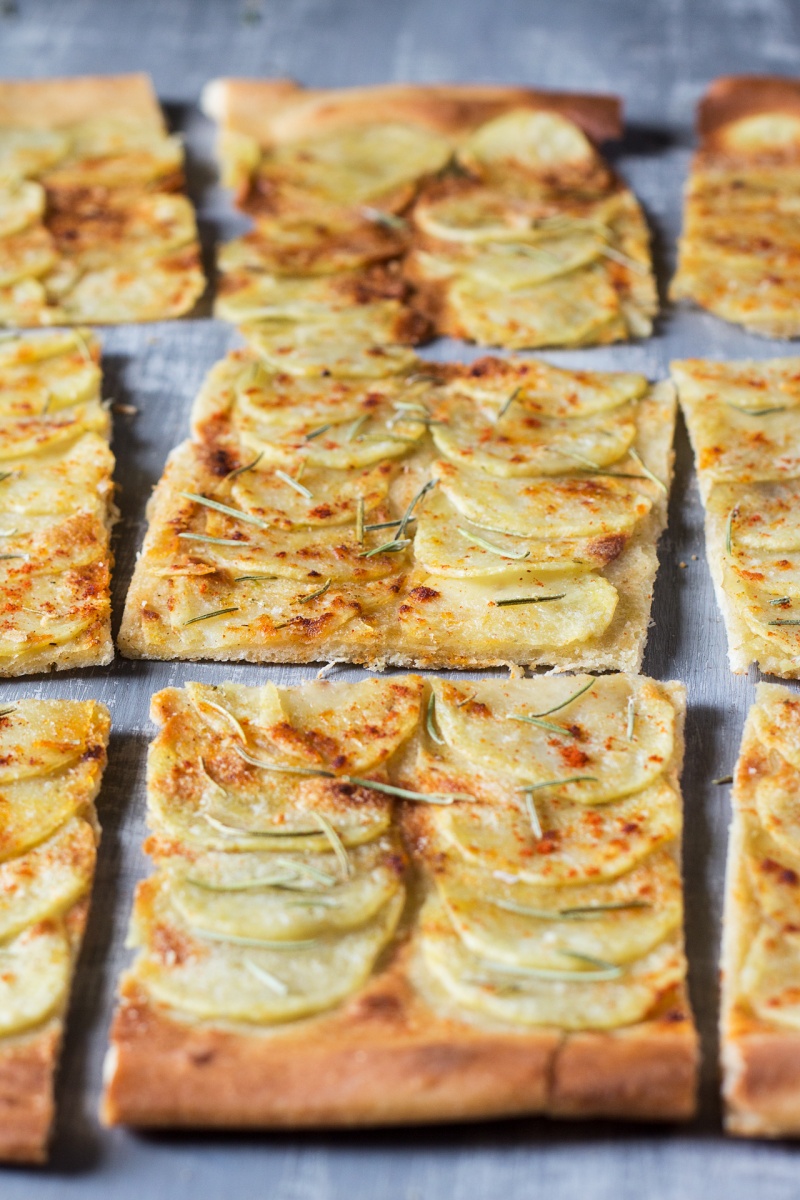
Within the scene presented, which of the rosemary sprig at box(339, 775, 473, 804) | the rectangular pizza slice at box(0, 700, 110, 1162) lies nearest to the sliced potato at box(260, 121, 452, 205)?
the rectangular pizza slice at box(0, 700, 110, 1162)

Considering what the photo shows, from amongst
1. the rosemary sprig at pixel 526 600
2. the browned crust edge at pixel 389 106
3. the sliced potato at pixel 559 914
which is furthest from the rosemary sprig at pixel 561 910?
the browned crust edge at pixel 389 106

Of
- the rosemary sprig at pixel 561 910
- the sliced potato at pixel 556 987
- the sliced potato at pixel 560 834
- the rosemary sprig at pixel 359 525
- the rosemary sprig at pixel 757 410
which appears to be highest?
the rosemary sprig at pixel 757 410

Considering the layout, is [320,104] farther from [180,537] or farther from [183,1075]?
[183,1075]

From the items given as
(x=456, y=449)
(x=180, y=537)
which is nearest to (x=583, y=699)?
(x=456, y=449)

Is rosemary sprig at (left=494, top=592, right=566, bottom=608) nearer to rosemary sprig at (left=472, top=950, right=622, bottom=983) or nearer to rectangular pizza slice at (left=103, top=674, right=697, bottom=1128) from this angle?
rectangular pizza slice at (left=103, top=674, right=697, bottom=1128)

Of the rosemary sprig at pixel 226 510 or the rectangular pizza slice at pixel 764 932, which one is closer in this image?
the rectangular pizza slice at pixel 764 932

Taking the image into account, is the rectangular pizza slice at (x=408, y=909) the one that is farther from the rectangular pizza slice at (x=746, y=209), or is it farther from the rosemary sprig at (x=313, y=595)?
the rectangular pizza slice at (x=746, y=209)
